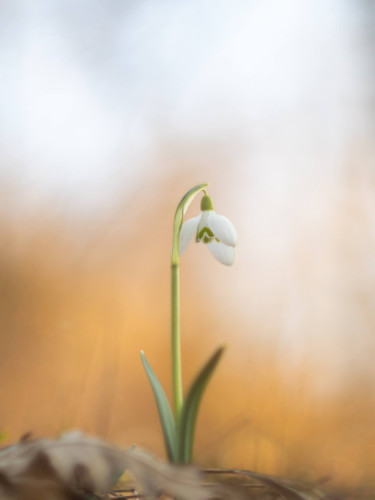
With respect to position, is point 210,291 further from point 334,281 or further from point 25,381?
point 25,381

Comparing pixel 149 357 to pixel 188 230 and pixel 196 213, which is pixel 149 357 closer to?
pixel 196 213

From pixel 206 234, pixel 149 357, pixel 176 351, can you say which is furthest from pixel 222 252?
pixel 149 357

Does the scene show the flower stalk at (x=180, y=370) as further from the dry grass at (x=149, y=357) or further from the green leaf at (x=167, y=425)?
the dry grass at (x=149, y=357)

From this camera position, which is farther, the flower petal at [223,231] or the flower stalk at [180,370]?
the flower petal at [223,231]

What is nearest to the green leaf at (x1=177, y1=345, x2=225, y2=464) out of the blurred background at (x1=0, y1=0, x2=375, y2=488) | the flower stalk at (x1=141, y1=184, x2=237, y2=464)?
the flower stalk at (x1=141, y1=184, x2=237, y2=464)

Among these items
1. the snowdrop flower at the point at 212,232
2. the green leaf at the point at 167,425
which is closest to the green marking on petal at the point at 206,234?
the snowdrop flower at the point at 212,232

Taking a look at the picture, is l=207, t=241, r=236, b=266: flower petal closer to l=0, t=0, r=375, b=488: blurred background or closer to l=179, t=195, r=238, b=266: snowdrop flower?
l=179, t=195, r=238, b=266: snowdrop flower

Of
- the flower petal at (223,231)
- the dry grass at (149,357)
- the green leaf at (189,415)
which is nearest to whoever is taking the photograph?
the green leaf at (189,415)
